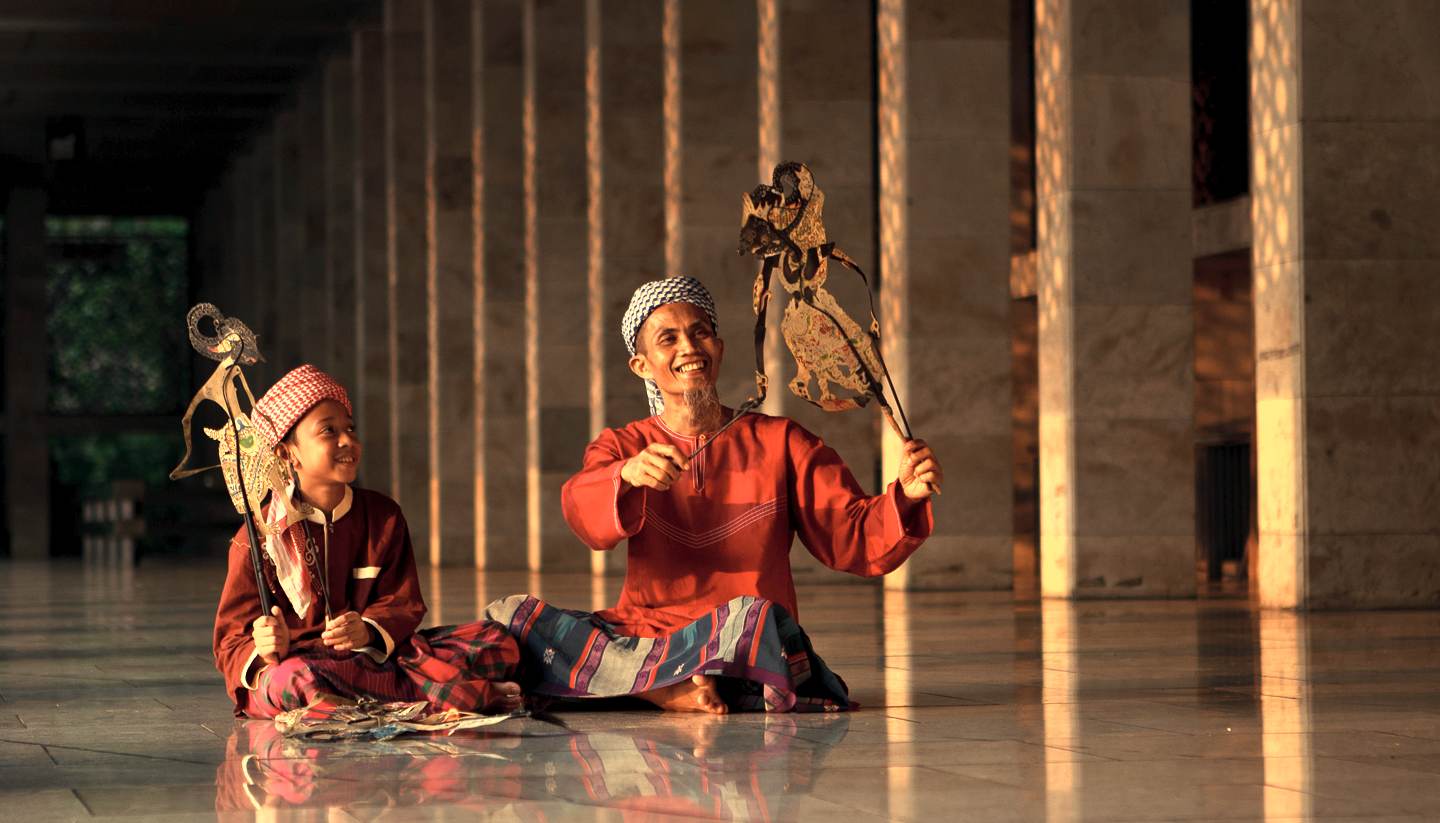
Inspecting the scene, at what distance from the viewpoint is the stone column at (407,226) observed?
1235 inches

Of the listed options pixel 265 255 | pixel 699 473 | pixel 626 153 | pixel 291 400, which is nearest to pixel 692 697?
pixel 699 473

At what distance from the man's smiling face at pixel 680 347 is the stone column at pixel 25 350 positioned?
127 feet

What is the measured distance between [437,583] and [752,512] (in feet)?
48.5

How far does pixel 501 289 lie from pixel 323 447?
802 inches

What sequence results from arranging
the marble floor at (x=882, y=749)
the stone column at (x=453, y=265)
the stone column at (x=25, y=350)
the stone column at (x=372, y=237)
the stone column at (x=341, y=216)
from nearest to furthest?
1. the marble floor at (x=882, y=749)
2. the stone column at (x=453, y=265)
3. the stone column at (x=372, y=237)
4. the stone column at (x=341, y=216)
5. the stone column at (x=25, y=350)

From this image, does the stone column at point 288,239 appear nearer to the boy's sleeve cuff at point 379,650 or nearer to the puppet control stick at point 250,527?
the puppet control stick at point 250,527

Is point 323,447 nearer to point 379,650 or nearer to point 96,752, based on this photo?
point 379,650

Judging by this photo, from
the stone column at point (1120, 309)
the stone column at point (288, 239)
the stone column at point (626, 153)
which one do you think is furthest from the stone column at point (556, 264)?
the stone column at point (288, 239)

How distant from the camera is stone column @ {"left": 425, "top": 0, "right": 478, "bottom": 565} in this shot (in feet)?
96.2

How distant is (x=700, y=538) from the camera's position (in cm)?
740

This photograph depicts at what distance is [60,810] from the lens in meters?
5.17

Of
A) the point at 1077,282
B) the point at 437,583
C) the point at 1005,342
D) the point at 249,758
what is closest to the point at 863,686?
the point at 249,758

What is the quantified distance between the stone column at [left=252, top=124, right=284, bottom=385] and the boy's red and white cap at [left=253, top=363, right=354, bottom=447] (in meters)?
36.7

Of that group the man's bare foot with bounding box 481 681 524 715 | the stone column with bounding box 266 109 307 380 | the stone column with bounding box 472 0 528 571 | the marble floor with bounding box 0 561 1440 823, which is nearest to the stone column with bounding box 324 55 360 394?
the stone column with bounding box 266 109 307 380
